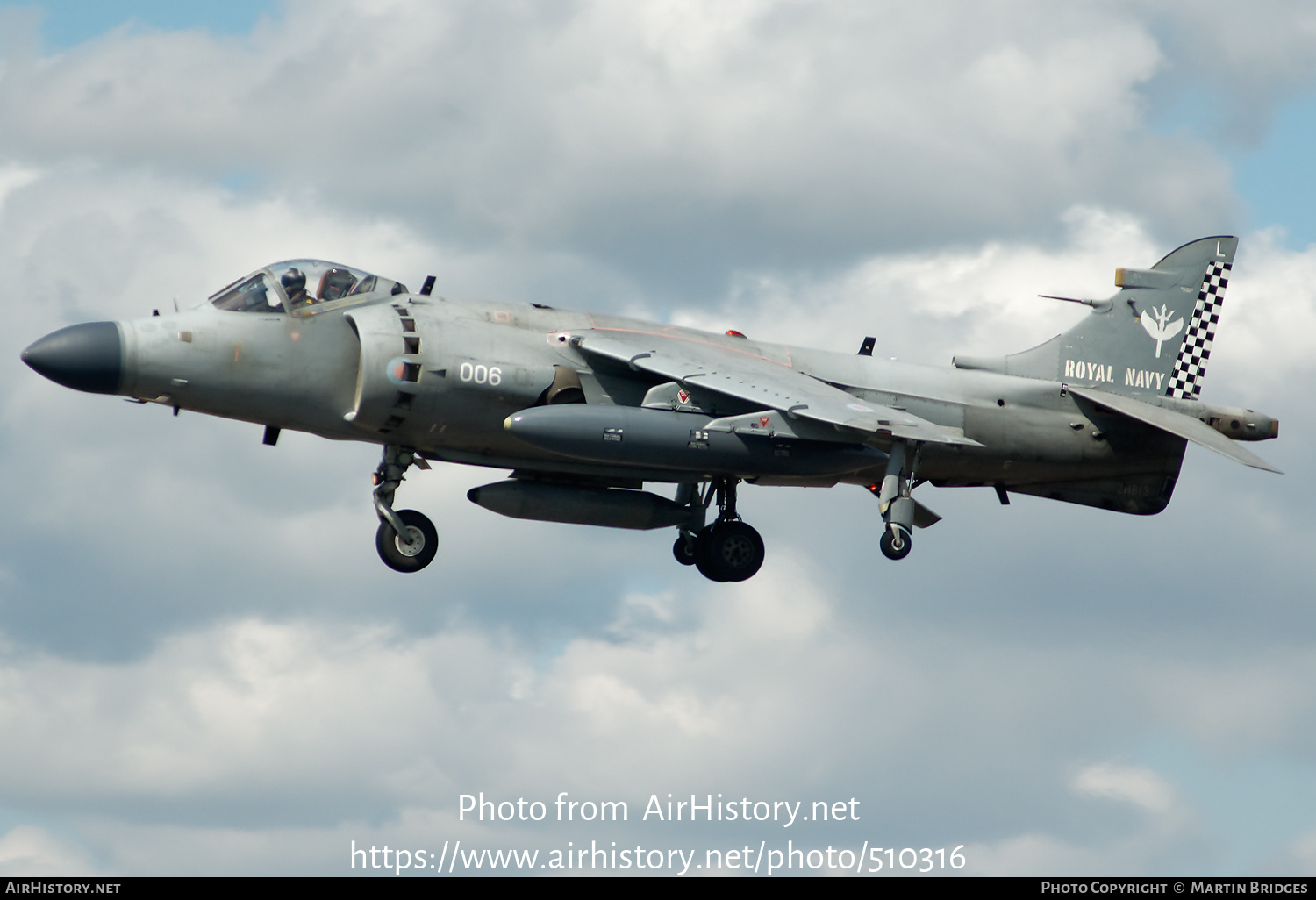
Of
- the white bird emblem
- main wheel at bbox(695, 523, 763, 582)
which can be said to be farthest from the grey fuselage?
the white bird emblem

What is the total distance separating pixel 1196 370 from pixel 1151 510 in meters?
2.42

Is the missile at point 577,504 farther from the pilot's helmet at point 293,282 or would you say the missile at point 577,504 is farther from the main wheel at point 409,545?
the pilot's helmet at point 293,282

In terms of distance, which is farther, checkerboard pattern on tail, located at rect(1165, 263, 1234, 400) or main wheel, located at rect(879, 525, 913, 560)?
checkerboard pattern on tail, located at rect(1165, 263, 1234, 400)

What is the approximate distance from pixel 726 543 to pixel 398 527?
4802mm

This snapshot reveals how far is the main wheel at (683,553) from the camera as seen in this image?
2675 centimetres

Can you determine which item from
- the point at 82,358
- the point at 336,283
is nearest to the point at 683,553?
the point at 336,283

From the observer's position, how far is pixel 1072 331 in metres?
28.2

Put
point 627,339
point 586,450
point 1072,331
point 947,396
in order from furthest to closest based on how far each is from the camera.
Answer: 1. point 1072,331
2. point 947,396
3. point 627,339
4. point 586,450

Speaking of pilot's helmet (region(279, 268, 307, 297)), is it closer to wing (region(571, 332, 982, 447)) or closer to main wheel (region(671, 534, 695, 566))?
wing (region(571, 332, 982, 447))

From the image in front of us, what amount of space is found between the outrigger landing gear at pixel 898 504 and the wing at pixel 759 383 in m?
0.53

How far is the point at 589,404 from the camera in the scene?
24188mm

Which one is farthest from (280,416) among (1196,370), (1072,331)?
(1196,370)

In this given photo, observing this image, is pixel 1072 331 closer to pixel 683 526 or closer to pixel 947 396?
pixel 947 396

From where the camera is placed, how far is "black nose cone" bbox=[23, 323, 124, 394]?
22.9 metres
